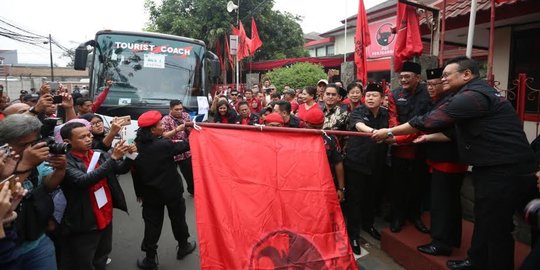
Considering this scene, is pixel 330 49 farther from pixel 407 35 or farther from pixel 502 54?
pixel 407 35

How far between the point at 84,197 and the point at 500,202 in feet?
10.3

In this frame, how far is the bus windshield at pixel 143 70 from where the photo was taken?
698 cm

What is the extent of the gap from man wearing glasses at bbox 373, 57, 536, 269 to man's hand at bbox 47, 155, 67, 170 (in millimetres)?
2691

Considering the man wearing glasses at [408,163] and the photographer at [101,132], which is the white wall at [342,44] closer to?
the man wearing glasses at [408,163]

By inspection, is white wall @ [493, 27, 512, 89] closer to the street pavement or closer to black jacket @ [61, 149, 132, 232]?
the street pavement

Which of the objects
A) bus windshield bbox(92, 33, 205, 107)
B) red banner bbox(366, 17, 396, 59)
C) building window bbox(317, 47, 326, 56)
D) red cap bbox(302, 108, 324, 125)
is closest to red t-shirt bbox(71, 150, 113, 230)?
red cap bbox(302, 108, 324, 125)

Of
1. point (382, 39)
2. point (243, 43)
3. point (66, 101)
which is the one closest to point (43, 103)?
point (66, 101)

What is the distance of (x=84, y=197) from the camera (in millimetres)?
2754

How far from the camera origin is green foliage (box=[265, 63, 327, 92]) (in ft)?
49.7

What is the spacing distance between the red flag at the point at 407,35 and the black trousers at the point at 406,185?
5.82 feet

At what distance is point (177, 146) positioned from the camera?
3488 mm

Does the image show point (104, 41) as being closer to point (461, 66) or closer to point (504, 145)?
point (461, 66)

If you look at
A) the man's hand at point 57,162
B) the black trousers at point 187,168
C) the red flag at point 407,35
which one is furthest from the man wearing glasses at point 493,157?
the black trousers at point 187,168

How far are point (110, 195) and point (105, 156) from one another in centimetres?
34
